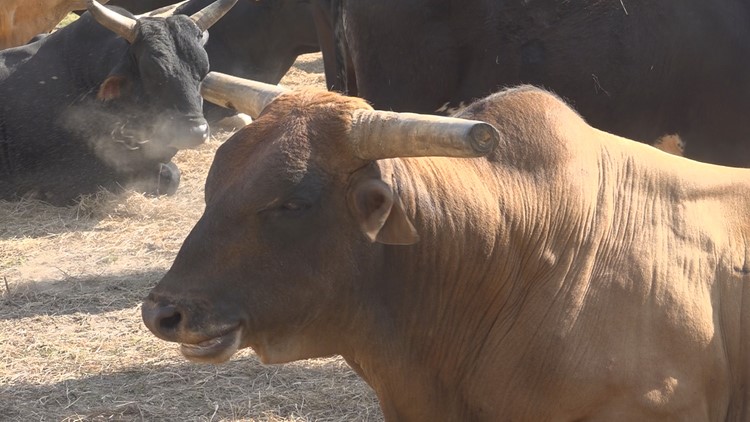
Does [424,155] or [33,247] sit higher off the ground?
[424,155]

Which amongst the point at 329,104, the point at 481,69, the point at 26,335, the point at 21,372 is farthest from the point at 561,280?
the point at 26,335

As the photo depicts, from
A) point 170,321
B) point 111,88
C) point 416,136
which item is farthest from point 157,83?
point 416,136

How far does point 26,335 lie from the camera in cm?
630

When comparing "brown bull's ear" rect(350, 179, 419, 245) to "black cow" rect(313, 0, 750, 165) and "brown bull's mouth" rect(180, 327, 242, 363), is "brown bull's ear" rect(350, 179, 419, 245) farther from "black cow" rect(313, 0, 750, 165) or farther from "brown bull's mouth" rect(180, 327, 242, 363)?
"black cow" rect(313, 0, 750, 165)

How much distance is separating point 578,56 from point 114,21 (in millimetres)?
4356

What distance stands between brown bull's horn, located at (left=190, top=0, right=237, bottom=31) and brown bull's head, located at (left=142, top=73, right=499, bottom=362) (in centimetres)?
619

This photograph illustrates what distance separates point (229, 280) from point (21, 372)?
278 cm

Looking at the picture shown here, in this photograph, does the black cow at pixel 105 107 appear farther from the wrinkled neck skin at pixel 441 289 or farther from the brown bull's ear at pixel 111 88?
the wrinkled neck skin at pixel 441 289

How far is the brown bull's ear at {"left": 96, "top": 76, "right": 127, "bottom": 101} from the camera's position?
9070mm

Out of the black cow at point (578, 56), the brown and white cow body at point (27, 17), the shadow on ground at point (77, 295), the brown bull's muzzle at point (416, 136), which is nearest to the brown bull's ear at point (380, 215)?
the brown bull's muzzle at point (416, 136)

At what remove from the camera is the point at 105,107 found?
9.44 metres

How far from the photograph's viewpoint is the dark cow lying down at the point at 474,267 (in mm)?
3410

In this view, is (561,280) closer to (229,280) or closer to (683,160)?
(683,160)

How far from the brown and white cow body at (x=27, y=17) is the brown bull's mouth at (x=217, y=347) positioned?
28.6 ft
